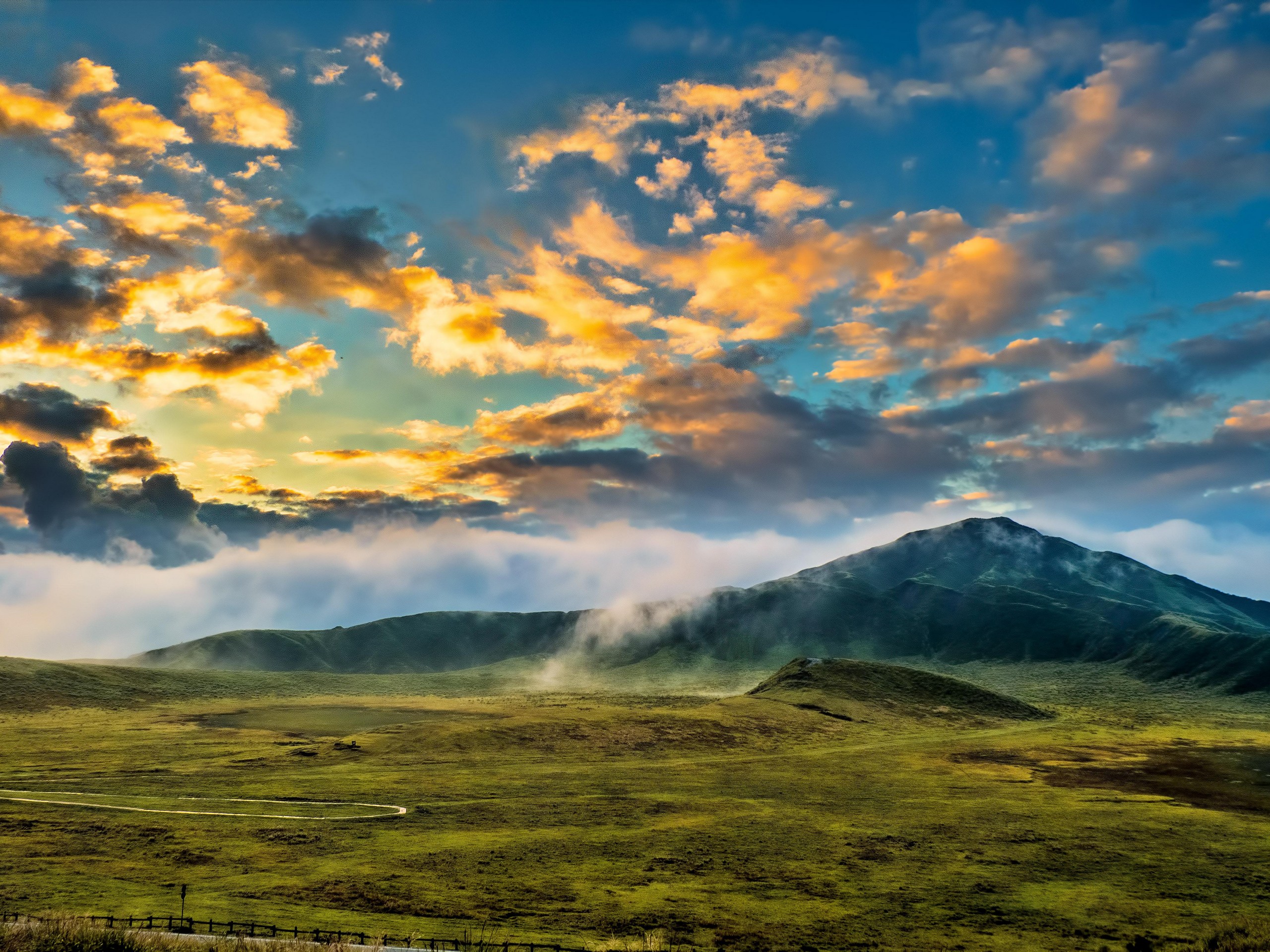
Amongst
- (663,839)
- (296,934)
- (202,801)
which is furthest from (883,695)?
(296,934)

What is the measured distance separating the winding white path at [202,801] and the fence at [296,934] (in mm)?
26241

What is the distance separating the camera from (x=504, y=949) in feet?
107

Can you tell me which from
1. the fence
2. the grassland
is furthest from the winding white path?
the fence

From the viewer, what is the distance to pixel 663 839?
55219 mm

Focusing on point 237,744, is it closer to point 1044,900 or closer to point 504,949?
point 504,949

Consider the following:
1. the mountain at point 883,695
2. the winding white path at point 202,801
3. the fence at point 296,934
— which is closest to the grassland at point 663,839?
the winding white path at point 202,801

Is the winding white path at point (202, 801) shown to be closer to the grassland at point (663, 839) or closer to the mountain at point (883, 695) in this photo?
the grassland at point (663, 839)

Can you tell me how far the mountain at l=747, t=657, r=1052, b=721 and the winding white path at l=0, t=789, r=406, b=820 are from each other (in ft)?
347

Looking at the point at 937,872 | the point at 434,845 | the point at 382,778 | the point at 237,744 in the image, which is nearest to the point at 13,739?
the point at 237,744

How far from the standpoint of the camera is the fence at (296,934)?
3244 centimetres

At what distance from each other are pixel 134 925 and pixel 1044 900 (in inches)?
1740

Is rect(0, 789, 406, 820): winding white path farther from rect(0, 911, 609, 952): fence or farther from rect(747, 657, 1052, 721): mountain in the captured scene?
rect(747, 657, 1052, 721): mountain

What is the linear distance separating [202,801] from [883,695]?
14572 cm

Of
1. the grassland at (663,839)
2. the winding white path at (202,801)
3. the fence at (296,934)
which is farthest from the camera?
the winding white path at (202,801)
